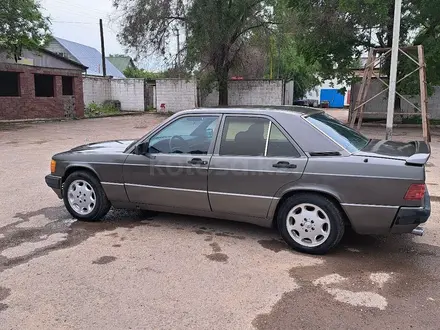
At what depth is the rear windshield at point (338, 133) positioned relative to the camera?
4180mm

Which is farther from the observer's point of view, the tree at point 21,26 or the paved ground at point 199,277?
the tree at point 21,26

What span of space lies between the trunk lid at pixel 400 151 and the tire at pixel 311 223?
632mm

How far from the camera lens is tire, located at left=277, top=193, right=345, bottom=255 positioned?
3.98 meters

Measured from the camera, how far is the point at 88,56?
144 ft

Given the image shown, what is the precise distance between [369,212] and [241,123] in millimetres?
1643

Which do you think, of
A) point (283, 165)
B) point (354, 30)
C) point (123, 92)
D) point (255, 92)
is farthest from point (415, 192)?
point (123, 92)

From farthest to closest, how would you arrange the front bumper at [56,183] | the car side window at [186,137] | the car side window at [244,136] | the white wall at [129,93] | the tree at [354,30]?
the white wall at [129,93] → the tree at [354,30] → the front bumper at [56,183] → the car side window at [186,137] → the car side window at [244,136]

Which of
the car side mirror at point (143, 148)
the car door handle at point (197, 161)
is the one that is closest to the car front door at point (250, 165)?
the car door handle at point (197, 161)

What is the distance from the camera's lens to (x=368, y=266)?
12.8ft

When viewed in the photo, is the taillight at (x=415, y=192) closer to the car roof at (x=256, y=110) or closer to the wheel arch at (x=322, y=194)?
the wheel arch at (x=322, y=194)

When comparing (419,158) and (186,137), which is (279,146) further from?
(419,158)

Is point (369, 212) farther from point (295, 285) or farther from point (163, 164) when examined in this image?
point (163, 164)

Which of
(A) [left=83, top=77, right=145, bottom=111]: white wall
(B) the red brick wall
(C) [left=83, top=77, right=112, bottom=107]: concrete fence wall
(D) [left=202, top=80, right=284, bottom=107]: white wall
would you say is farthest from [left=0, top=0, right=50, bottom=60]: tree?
(D) [left=202, top=80, right=284, bottom=107]: white wall

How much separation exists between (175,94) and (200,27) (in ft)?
30.6
